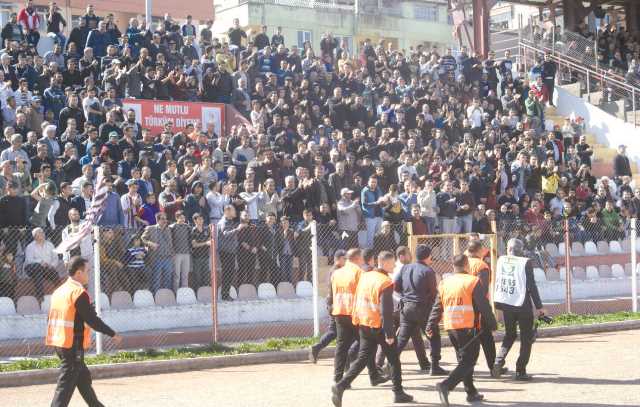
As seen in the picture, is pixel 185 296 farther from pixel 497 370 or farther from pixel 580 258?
pixel 580 258

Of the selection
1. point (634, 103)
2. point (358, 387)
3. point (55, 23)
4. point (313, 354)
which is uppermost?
point (55, 23)

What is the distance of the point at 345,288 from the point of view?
1138cm

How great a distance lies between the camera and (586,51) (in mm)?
32031

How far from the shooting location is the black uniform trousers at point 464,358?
34.8ft

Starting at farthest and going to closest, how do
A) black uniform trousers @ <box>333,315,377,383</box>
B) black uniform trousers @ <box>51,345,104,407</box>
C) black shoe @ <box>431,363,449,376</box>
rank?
black shoe @ <box>431,363,449,376</box> → black uniform trousers @ <box>333,315,377,383</box> → black uniform trousers @ <box>51,345,104,407</box>

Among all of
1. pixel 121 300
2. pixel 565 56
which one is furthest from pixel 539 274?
pixel 565 56

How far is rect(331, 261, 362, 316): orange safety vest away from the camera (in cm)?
1132

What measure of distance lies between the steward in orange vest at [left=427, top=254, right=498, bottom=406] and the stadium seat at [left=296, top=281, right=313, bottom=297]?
6.12m

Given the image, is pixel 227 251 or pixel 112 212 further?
pixel 227 251

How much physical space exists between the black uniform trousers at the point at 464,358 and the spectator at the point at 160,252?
6.57m

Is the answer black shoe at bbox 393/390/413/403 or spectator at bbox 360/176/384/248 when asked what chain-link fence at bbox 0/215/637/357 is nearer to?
spectator at bbox 360/176/384/248

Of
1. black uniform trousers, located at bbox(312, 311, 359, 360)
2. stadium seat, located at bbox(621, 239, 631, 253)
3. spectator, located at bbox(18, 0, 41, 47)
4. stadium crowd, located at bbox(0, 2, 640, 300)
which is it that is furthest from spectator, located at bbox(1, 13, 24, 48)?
stadium seat, located at bbox(621, 239, 631, 253)

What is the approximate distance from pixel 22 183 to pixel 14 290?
2.28m

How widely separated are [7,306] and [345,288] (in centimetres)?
614
